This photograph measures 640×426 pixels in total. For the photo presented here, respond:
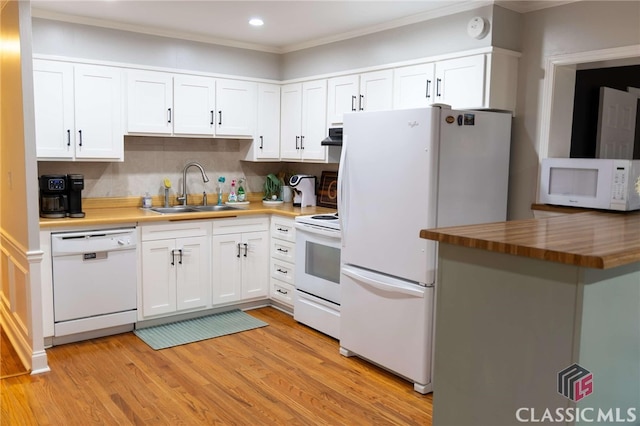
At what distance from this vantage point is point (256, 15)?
12.9ft

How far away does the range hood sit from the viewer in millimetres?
4293

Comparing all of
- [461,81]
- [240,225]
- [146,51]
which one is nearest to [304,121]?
[240,225]

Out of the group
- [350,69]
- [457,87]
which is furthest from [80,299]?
[457,87]

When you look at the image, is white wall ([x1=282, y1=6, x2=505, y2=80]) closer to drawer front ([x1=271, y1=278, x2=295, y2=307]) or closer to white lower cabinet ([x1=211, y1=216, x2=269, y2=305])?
white lower cabinet ([x1=211, y1=216, x2=269, y2=305])

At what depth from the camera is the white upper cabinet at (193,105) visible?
4.50m

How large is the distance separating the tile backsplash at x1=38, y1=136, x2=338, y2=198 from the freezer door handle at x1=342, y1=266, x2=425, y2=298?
5.16ft

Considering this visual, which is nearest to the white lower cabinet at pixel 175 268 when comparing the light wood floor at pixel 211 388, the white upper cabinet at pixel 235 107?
the light wood floor at pixel 211 388

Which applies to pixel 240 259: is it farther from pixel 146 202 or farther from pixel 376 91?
pixel 376 91

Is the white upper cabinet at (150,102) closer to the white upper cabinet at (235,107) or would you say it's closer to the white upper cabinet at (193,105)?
the white upper cabinet at (193,105)

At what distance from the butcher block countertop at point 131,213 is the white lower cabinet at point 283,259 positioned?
109mm

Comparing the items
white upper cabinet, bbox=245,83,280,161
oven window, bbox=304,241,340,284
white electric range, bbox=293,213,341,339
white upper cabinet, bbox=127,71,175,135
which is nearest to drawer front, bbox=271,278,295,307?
white electric range, bbox=293,213,341,339

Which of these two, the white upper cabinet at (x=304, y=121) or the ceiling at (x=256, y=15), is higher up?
the ceiling at (x=256, y=15)

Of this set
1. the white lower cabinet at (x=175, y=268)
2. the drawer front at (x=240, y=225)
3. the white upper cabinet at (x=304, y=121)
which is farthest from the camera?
the white upper cabinet at (x=304, y=121)

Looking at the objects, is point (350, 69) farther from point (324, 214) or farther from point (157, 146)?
point (157, 146)
